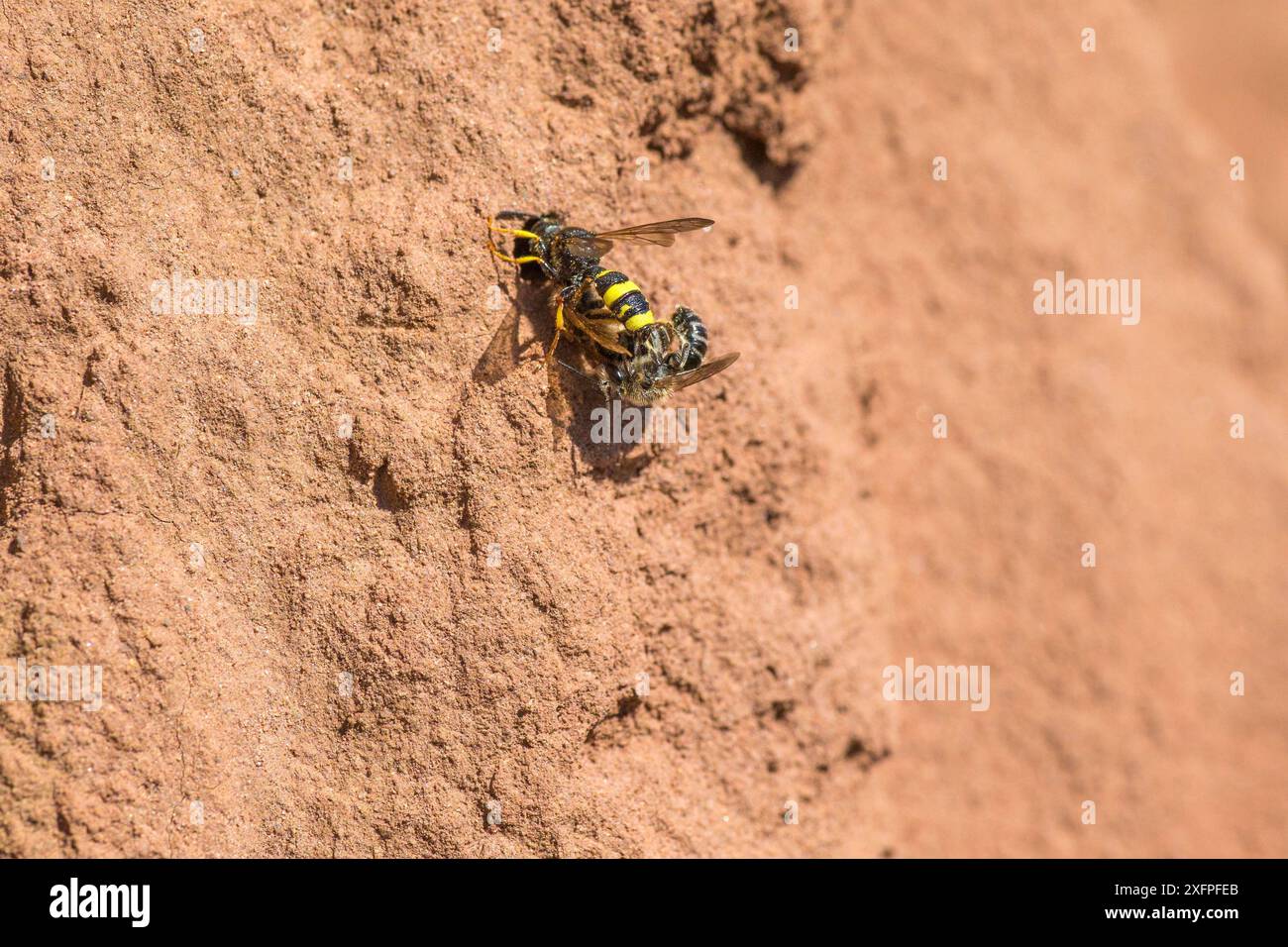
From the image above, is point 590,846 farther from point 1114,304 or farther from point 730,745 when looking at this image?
point 1114,304

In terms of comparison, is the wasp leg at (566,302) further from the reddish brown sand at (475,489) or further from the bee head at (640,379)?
the bee head at (640,379)

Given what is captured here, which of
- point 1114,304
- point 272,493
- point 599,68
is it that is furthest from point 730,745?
point 1114,304
